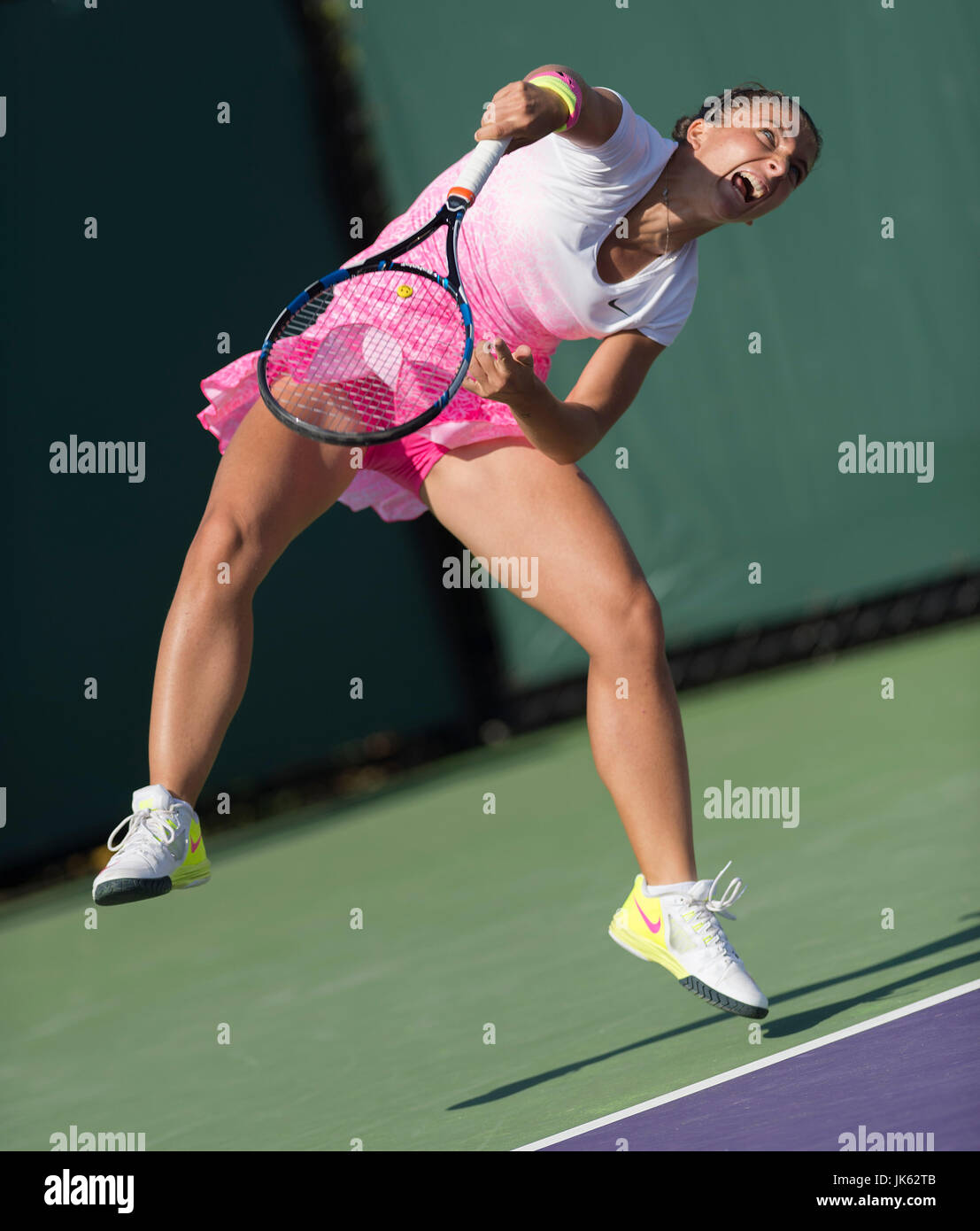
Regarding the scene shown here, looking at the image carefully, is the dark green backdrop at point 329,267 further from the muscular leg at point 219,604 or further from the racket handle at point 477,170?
the racket handle at point 477,170

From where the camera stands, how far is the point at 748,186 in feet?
9.22

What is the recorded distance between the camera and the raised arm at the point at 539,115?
8.46 feet

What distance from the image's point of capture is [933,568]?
605cm

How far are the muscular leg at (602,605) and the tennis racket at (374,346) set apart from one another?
0.14 metres

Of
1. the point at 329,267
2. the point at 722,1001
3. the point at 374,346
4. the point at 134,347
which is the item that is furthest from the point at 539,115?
the point at 329,267

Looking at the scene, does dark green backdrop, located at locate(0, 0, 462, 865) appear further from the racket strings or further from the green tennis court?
the racket strings

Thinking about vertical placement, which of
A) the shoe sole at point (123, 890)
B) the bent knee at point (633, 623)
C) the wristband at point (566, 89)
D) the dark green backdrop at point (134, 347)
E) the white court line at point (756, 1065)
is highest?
the dark green backdrop at point (134, 347)

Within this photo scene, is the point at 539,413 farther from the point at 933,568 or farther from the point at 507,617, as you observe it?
the point at 933,568

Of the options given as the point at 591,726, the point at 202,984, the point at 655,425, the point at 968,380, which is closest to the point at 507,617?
the point at 655,425

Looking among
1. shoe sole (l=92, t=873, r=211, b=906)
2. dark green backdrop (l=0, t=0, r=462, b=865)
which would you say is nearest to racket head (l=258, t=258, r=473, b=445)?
shoe sole (l=92, t=873, r=211, b=906)

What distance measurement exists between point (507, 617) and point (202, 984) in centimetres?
220

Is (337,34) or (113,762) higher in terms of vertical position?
(337,34)

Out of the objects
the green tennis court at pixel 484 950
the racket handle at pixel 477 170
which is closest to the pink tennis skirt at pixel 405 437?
the racket handle at pixel 477 170

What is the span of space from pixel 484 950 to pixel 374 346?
1.54 meters
